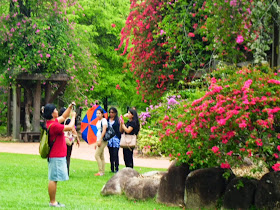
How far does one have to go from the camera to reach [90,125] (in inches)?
575

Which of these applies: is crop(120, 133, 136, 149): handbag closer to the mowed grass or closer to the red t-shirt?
the mowed grass

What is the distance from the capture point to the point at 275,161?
8.13m

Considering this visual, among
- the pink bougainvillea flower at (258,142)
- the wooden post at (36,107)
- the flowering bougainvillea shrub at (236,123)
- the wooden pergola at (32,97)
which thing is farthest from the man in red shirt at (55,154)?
the wooden post at (36,107)

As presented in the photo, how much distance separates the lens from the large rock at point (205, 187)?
8695 millimetres

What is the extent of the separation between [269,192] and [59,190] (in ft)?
15.7

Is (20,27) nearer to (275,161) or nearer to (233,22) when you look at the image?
(233,22)

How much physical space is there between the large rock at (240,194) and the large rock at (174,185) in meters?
0.99

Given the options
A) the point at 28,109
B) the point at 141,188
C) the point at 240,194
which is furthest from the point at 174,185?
the point at 28,109

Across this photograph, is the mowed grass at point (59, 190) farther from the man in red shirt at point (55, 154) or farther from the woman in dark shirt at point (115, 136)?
the woman in dark shirt at point (115, 136)

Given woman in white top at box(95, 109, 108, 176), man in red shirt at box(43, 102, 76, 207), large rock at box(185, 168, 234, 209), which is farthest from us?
woman in white top at box(95, 109, 108, 176)

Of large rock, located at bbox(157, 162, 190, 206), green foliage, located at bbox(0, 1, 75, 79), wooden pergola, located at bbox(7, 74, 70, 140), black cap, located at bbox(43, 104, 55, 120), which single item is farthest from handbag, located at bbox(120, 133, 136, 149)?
wooden pergola, located at bbox(7, 74, 70, 140)

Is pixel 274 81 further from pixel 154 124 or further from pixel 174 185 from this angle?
pixel 154 124

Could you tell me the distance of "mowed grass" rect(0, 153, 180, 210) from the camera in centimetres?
930

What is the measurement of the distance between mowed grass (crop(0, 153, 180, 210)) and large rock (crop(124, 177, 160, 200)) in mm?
108
